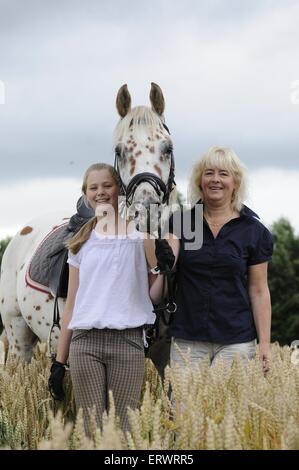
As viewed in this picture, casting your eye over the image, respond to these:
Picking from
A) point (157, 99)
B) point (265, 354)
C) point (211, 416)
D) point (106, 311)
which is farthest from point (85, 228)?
point (211, 416)

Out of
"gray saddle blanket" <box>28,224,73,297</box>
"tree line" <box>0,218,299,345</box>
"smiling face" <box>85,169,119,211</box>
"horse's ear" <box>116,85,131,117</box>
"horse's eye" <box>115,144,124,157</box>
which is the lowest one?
"tree line" <box>0,218,299,345</box>

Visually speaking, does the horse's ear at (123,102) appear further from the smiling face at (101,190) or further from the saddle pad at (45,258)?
the saddle pad at (45,258)

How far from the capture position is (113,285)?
409 centimetres

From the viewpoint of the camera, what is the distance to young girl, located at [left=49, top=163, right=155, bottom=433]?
13.1 ft

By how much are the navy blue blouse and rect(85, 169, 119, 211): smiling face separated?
50 centimetres

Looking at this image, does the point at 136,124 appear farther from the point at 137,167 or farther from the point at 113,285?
the point at 113,285

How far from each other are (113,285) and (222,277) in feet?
2.20

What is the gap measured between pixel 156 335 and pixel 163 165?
1.05 metres

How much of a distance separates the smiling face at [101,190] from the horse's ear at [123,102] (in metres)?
0.62

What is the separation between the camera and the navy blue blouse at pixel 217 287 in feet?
14.2

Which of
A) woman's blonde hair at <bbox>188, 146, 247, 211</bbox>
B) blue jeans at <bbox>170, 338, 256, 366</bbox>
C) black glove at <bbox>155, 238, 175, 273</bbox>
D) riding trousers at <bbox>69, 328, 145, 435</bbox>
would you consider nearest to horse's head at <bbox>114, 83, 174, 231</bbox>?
woman's blonde hair at <bbox>188, 146, 247, 211</bbox>

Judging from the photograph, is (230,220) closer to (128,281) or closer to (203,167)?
(203,167)

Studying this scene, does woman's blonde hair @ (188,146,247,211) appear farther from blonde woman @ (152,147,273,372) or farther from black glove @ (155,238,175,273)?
black glove @ (155,238,175,273)
